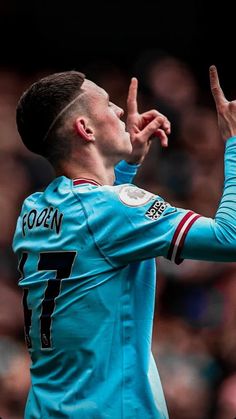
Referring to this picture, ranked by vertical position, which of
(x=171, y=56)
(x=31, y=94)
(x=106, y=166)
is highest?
(x=31, y=94)

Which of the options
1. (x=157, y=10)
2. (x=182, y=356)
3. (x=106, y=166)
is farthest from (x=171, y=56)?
(x=106, y=166)

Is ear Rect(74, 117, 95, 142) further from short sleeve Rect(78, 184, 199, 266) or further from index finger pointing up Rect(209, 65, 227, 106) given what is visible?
index finger pointing up Rect(209, 65, 227, 106)

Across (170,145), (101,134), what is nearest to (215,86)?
(101,134)

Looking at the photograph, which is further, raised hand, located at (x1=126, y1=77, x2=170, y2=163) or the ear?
raised hand, located at (x1=126, y1=77, x2=170, y2=163)

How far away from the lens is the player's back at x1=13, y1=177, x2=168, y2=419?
266 centimetres

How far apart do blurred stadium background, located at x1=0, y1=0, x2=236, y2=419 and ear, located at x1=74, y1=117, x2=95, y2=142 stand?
2984 mm

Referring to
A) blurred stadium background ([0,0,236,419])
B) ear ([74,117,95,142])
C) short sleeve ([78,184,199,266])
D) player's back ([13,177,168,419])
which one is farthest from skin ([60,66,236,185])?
blurred stadium background ([0,0,236,419])

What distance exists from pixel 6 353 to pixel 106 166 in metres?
2.97

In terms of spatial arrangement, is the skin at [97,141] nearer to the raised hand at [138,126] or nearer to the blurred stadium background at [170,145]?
the raised hand at [138,126]

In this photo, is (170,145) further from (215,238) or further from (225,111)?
(215,238)

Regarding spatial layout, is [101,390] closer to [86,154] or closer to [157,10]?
[86,154]

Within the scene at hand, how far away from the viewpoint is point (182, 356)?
19.2 ft

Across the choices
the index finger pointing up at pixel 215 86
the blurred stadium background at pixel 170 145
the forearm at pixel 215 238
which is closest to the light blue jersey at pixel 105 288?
the forearm at pixel 215 238

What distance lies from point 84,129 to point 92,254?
42 cm
